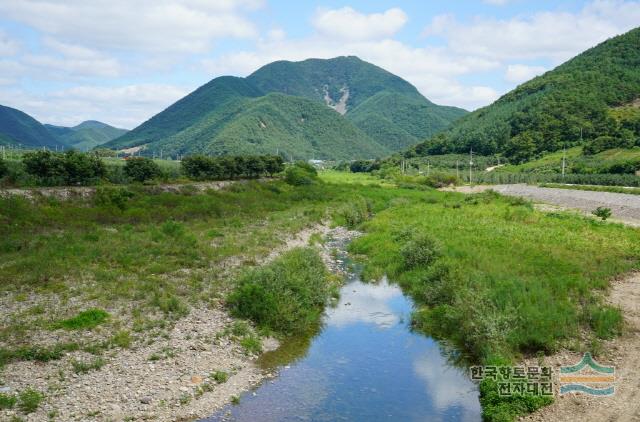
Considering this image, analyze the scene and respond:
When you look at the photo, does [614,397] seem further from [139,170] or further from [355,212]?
[139,170]

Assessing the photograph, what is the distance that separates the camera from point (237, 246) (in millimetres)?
40844

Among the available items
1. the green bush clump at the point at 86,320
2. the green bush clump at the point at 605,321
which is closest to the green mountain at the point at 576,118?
the green bush clump at the point at 605,321

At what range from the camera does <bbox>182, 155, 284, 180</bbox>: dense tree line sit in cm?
8250

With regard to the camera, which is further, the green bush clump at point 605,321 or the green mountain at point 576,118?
the green mountain at point 576,118

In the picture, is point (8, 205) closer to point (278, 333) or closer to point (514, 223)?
point (278, 333)

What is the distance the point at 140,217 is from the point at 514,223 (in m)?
39.2

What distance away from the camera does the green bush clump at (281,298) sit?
2494 cm

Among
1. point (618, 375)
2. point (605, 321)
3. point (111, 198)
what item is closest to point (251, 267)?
point (605, 321)

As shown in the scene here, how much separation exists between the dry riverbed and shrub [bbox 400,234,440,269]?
1508 cm

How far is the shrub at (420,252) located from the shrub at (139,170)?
4601 centimetres

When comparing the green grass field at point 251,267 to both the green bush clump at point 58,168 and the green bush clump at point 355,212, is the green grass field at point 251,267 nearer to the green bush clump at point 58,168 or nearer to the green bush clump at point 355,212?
the green bush clump at point 58,168

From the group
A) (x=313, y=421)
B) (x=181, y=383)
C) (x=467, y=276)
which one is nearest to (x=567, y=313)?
(x=467, y=276)

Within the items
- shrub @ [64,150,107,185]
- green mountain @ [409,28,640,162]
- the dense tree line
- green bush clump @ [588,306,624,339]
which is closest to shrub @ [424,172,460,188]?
green mountain @ [409,28,640,162]

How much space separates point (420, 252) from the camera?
3531 cm
